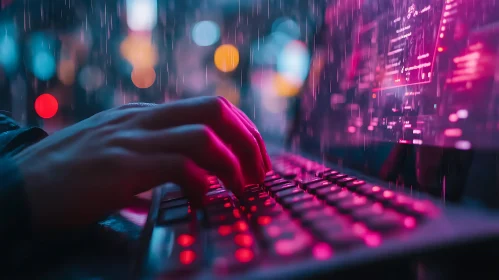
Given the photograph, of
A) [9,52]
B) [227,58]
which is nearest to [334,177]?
[227,58]

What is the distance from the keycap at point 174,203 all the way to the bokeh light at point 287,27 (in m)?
0.92

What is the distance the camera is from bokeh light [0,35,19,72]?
2.43 metres

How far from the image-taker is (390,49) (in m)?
0.45

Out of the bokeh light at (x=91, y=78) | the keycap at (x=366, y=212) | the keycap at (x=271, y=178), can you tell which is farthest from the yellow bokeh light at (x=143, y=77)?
the keycap at (x=366, y=212)

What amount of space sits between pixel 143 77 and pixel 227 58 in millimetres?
1190

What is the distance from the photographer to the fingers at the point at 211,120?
0.36 metres

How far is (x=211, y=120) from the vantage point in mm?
371

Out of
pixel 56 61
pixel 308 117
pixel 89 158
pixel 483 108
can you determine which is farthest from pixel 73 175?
pixel 56 61

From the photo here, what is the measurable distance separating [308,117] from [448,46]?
413mm

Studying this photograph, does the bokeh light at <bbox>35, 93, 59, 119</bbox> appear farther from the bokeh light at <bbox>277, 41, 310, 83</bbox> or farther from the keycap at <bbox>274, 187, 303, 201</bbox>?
the keycap at <bbox>274, 187, 303, 201</bbox>

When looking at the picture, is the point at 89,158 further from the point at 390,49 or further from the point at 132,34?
the point at 132,34

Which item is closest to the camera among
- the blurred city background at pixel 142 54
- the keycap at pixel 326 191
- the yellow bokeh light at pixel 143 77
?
the keycap at pixel 326 191

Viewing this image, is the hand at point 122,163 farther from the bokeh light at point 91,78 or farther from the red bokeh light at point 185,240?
the bokeh light at point 91,78

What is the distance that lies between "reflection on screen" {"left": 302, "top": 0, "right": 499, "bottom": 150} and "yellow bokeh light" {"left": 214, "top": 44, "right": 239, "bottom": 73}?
3.85 feet
